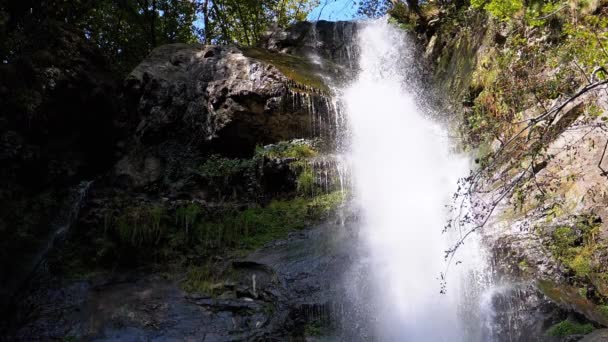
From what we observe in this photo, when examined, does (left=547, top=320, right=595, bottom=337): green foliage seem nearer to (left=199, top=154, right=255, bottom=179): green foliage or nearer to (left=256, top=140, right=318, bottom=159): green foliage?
(left=256, top=140, right=318, bottom=159): green foliage

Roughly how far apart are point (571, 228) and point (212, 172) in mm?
A: 6835

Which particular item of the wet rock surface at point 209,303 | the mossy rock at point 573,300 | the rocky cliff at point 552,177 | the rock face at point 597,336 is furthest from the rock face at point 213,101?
the rock face at point 597,336

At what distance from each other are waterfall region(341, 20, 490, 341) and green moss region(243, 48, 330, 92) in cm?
82

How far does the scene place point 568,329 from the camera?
5.00 m

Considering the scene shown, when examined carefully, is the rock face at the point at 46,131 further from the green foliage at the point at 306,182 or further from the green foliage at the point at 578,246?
the green foliage at the point at 578,246

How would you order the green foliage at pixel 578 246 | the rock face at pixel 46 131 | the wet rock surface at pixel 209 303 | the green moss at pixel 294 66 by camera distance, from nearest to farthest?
the green foliage at pixel 578 246, the wet rock surface at pixel 209 303, the rock face at pixel 46 131, the green moss at pixel 294 66

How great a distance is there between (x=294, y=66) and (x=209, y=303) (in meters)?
7.16

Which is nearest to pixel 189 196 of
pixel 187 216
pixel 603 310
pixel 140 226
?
pixel 187 216

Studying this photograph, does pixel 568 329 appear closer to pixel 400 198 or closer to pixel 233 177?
pixel 400 198

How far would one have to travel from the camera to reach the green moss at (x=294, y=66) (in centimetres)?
1135

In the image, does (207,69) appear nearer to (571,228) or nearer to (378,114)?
(378,114)

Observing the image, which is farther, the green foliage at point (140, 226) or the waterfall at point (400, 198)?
the green foliage at point (140, 226)

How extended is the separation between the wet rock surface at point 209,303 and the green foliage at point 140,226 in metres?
0.64

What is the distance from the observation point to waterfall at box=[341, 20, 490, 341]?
6238mm
